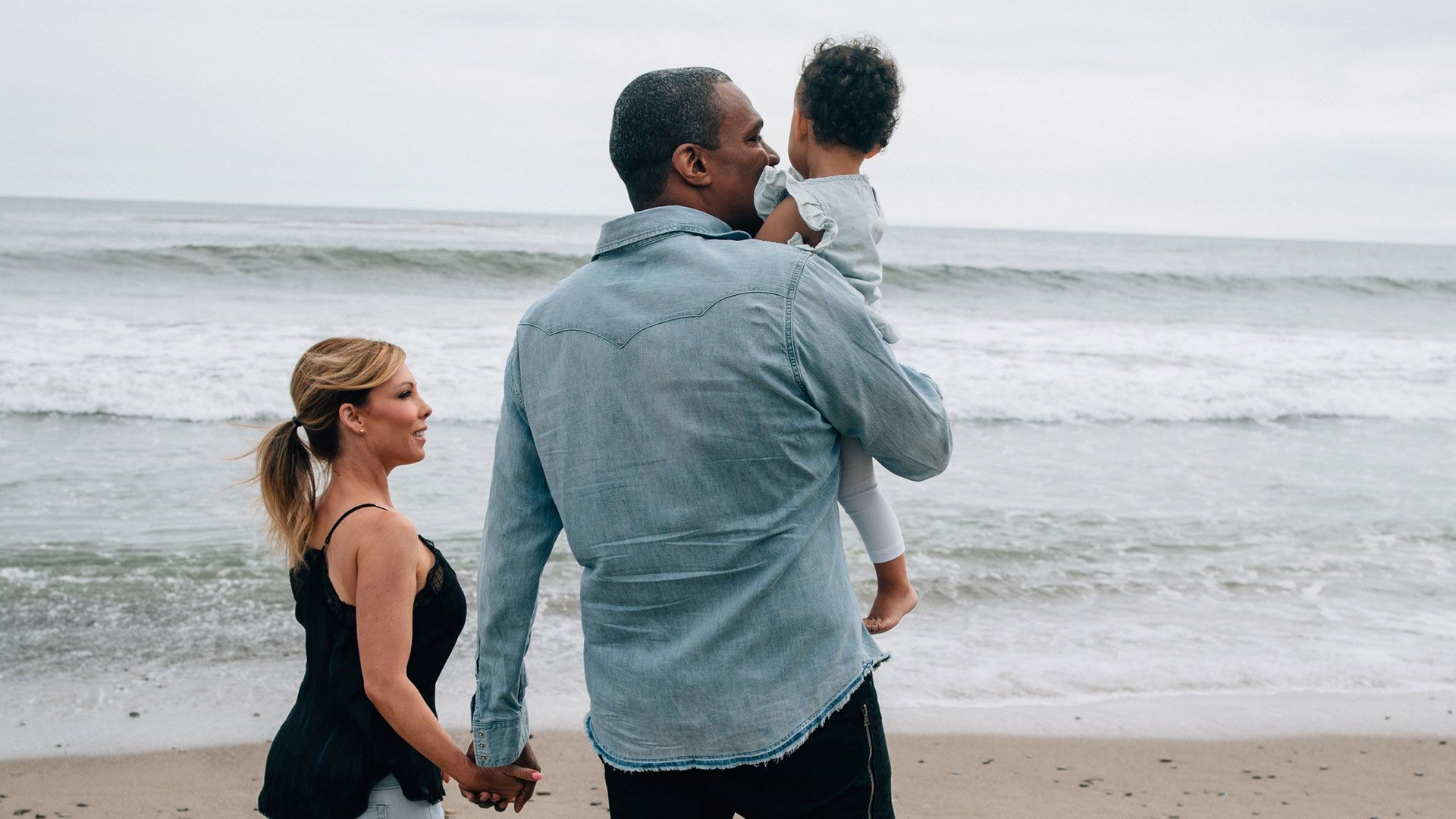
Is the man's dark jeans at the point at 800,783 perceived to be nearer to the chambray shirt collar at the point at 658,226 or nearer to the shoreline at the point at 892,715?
the chambray shirt collar at the point at 658,226

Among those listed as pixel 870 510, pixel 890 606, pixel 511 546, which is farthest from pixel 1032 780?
pixel 511 546

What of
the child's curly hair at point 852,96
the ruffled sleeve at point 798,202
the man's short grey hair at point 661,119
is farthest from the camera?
the child's curly hair at point 852,96

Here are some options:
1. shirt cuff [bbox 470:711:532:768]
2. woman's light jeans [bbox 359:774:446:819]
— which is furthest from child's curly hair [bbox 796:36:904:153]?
woman's light jeans [bbox 359:774:446:819]

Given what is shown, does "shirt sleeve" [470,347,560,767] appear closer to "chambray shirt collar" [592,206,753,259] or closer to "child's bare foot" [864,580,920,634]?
"chambray shirt collar" [592,206,753,259]

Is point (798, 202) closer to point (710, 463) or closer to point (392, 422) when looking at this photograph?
point (710, 463)

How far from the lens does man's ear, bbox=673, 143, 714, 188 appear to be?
1.59 m

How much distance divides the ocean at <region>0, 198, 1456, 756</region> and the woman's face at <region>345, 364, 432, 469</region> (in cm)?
228

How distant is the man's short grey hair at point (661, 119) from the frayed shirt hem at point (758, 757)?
726mm

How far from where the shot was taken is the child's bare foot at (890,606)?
81.2 inches

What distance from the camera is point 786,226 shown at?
195 centimetres

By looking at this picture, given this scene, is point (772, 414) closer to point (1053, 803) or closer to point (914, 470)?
point (914, 470)

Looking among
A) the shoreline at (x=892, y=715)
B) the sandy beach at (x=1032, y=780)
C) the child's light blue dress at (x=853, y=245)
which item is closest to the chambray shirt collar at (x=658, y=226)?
the child's light blue dress at (x=853, y=245)

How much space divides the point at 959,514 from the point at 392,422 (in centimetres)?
536

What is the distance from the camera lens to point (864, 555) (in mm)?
6305
